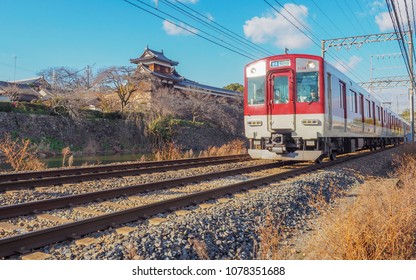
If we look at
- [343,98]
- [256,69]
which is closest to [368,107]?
[343,98]

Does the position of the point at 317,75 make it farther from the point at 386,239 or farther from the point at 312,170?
the point at 386,239

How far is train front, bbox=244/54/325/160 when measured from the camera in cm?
1007

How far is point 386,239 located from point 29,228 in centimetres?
419

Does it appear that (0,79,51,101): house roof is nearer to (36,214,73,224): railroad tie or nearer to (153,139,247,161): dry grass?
(153,139,247,161): dry grass

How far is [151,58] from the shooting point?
144ft

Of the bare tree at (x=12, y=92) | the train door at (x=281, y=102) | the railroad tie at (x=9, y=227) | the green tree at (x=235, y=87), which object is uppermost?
the green tree at (x=235, y=87)

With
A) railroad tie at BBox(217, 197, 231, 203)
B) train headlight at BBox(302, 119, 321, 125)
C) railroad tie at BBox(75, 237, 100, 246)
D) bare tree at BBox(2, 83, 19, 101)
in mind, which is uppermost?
bare tree at BBox(2, 83, 19, 101)

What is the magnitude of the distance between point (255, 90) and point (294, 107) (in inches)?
54.9

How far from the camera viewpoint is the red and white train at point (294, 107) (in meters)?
10.1

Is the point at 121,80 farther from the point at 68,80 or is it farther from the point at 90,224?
the point at 90,224

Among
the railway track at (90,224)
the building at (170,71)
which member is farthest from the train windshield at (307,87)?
the building at (170,71)

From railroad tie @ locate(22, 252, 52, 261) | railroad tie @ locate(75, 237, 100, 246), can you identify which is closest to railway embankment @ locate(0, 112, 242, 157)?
railroad tie @ locate(75, 237, 100, 246)

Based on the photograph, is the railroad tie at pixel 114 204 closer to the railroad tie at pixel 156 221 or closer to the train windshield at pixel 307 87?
the railroad tie at pixel 156 221

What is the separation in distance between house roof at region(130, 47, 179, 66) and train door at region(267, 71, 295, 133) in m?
34.7
